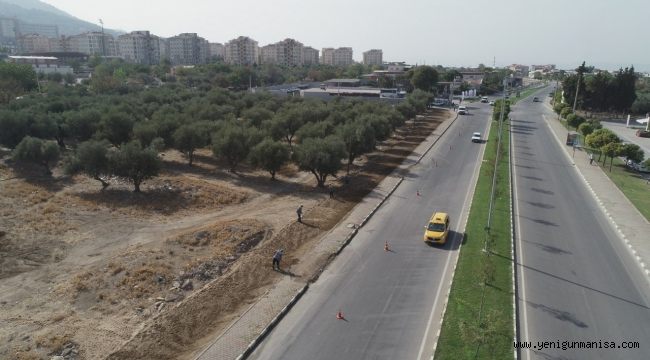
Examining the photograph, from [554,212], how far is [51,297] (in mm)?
35559

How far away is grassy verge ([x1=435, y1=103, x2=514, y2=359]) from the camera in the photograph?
16984 millimetres

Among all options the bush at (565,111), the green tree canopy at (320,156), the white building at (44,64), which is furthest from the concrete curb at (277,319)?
the white building at (44,64)

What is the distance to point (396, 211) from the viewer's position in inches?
1375

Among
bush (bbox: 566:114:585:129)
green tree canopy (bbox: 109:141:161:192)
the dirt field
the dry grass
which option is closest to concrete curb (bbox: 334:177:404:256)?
the dirt field

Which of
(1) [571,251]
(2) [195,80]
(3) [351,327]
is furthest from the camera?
(2) [195,80]

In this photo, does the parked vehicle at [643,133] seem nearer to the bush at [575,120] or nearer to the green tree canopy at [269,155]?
the bush at [575,120]

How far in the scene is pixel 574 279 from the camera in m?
23.8

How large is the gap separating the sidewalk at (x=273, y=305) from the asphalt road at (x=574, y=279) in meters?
10.8

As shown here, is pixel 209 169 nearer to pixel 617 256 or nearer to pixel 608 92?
pixel 617 256

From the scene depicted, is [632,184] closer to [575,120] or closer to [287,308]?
[575,120]

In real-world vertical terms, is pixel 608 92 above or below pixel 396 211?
above

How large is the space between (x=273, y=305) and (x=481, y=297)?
10.3 metres

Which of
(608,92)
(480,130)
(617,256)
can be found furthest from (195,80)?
(617,256)

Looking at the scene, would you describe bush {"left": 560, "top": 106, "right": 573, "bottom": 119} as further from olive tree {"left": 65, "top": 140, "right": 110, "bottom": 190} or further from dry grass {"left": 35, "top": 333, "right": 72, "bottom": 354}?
dry grass {"left": 35, "top": 333, "right": 72, "bottom": 354}
